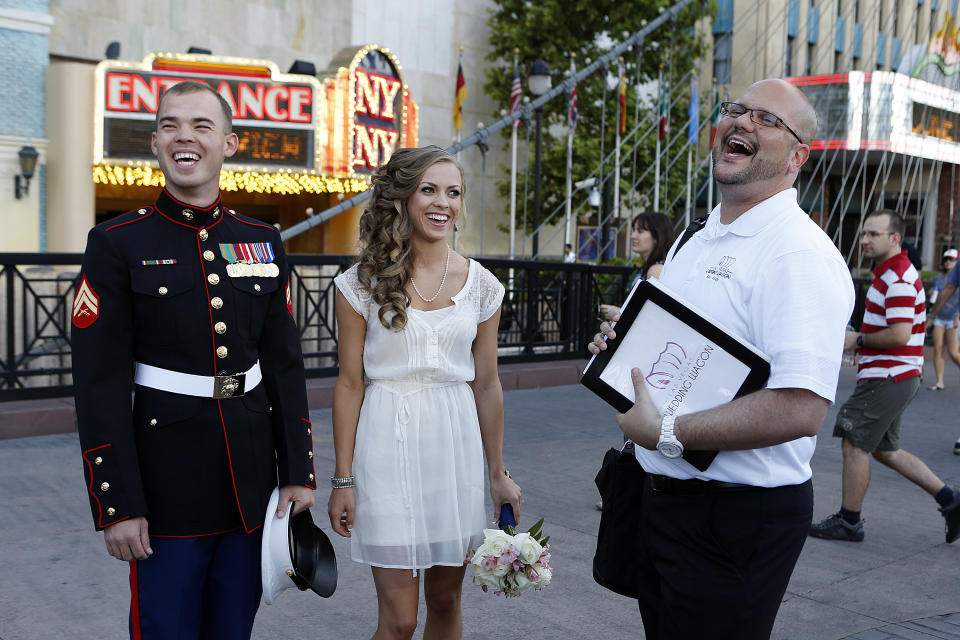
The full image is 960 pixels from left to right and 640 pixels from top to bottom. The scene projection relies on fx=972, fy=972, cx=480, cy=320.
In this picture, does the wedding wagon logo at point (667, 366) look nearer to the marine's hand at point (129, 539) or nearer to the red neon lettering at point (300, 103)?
the marine's hand at point (129, 539)

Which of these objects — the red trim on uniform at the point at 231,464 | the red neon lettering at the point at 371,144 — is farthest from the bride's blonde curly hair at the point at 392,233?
the red neon lettering at the point at 371,144

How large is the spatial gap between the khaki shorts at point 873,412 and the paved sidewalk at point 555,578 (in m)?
0.61

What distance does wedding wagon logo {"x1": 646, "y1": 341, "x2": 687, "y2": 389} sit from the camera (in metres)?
2.29

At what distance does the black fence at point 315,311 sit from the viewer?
859 centimetres

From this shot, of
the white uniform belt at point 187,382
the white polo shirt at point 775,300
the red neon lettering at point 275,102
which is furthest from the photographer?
the red neon lettering at point 275,102

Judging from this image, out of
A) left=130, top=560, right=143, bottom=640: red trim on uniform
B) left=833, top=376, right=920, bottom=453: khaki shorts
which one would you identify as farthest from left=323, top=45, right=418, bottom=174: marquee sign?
left=130, top=560, right=143, bottom=640: red trim on uniform

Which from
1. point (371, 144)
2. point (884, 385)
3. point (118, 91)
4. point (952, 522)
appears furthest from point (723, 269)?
point (371, 144)

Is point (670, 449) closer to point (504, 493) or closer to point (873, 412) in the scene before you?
point (504, 493)

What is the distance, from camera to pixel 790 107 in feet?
7.64

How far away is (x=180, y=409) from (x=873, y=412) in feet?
14.6

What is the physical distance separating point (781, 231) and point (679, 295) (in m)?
0.28

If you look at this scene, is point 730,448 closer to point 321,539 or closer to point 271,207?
point 321,539

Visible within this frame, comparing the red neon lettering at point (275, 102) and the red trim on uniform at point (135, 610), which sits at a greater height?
the red neon lettering at point (275, 102)

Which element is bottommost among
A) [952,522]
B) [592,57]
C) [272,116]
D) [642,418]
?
[952,522]
